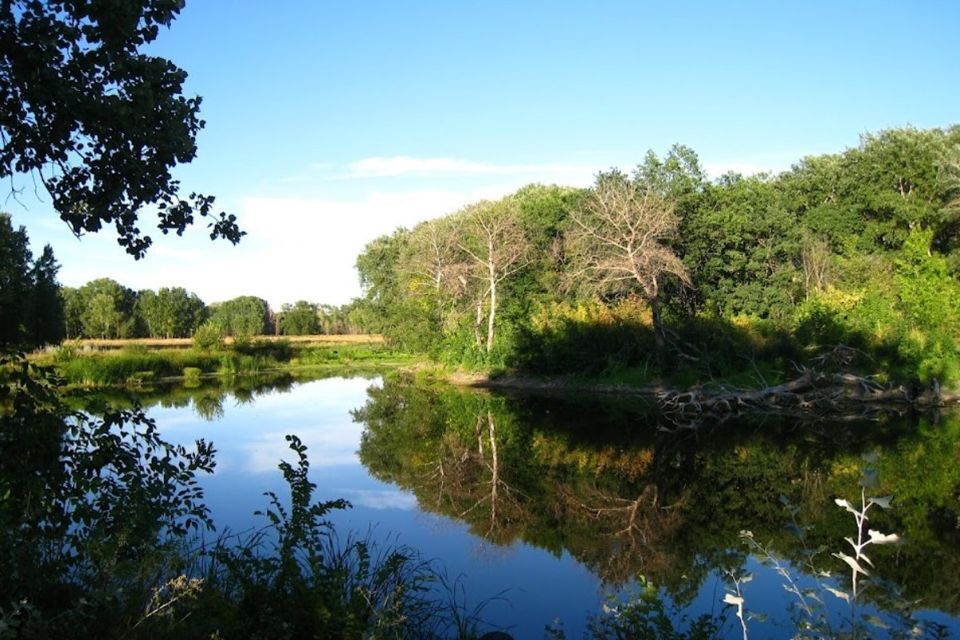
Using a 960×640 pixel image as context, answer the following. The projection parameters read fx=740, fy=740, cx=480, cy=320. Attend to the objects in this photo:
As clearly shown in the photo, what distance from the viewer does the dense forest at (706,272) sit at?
27688 mm

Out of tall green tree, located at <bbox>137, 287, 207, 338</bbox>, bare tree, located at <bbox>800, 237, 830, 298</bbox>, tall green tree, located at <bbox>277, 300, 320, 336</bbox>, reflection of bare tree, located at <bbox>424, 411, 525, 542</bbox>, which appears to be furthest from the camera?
tall green tree, located at <bbox>277, 300, 320, 336</bbox>

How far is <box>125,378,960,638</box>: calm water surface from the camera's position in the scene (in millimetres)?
7559

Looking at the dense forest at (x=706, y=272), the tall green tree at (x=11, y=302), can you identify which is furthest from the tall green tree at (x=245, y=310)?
the tall green tree at (x=11, y=302)

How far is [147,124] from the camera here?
464 centimetres

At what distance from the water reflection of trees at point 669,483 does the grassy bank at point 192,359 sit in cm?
1552

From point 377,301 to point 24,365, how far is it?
57957 millimetres

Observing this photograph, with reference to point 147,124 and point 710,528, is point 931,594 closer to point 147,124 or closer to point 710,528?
point 710,528

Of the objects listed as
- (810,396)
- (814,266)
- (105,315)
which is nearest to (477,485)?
(810,396)

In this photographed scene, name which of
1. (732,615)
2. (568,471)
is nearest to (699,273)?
(568,471)

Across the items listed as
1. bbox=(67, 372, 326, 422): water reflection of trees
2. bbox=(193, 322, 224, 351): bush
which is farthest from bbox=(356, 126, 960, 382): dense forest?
bbox=(193, 322, 224, 351): bush

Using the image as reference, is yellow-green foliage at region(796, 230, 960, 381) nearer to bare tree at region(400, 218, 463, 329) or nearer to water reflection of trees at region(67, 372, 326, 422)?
bare tree at region(400, 218, 463, 329)

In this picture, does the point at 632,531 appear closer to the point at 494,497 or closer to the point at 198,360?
the point at 494,497

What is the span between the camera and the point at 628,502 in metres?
12.0

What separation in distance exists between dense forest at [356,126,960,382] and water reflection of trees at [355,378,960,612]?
7476 mm
